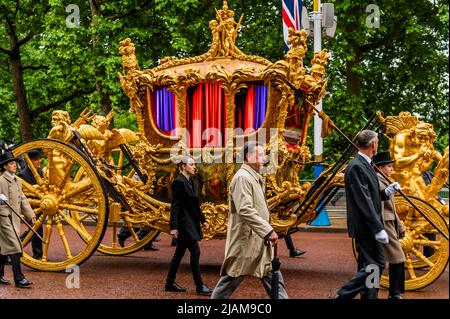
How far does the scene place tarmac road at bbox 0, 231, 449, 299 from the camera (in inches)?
350

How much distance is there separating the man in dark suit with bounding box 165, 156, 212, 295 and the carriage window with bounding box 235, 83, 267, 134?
139 cm

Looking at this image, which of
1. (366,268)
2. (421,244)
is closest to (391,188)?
(366,268)

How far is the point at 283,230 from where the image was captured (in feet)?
32.8

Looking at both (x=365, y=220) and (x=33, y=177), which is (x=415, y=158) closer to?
(x=365, y=220)

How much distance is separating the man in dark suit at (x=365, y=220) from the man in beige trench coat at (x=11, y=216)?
4.24m

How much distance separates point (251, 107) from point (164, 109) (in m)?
1.30

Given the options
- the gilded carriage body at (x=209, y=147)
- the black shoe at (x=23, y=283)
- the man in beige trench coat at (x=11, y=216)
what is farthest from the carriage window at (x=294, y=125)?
the black shoe at (x=23, y=283)

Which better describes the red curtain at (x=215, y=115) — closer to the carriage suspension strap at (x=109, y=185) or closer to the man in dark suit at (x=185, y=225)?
the man in dark suit at (x=185, y=225)

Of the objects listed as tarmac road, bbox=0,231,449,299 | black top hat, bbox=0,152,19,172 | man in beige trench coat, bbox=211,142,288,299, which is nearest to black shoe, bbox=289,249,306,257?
tarmac road, bbox=0,231,449,299

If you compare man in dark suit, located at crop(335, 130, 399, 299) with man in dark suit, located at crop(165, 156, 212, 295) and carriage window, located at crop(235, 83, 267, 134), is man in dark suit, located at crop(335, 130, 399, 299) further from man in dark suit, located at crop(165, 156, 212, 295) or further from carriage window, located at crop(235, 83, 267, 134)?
carriage window, located at crop(235, 83, 267, 134)

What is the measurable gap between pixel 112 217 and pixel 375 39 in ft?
45.9

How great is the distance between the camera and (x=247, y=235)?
6.73 m

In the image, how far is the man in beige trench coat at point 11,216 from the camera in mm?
9297

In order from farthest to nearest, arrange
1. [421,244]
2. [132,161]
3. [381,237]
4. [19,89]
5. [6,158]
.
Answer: [19,89] < [132,161] < [6,158] < [421,244] < [381,237]
